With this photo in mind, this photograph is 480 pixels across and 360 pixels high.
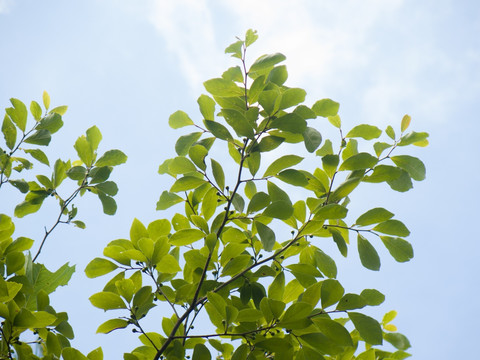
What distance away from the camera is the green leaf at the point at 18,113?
2.42m

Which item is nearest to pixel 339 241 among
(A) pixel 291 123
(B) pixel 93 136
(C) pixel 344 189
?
(C) pixel 344 189

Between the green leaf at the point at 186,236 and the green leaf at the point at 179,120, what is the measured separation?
0.61 m

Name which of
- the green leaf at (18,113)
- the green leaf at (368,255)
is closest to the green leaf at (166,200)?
the green leaf at (368,255)

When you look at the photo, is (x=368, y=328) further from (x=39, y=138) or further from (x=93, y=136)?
(x=39, y=138)

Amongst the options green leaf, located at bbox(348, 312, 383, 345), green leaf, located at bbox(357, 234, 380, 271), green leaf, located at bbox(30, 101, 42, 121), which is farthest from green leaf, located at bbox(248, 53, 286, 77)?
green leaf, located at bbox(30, 101, 42, 121)

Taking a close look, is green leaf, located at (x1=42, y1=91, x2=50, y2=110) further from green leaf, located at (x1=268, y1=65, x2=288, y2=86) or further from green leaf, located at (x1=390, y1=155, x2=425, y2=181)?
green leaf, located at (x1=390, y1=155, x2=425, y2=181)

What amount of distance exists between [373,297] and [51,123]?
2054 millimetres

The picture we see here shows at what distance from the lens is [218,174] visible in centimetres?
187

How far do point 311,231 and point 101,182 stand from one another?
128 centimetres

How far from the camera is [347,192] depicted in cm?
184

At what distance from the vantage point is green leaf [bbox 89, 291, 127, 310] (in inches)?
67.3

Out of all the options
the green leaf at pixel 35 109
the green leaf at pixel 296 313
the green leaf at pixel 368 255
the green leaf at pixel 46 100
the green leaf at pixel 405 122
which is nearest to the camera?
the green leaf at pixel 296 313

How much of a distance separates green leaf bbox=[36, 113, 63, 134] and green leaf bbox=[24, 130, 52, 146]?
4 centimetres

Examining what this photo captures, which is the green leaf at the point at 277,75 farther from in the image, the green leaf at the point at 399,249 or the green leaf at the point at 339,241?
the green leaf at the point at 399,249
